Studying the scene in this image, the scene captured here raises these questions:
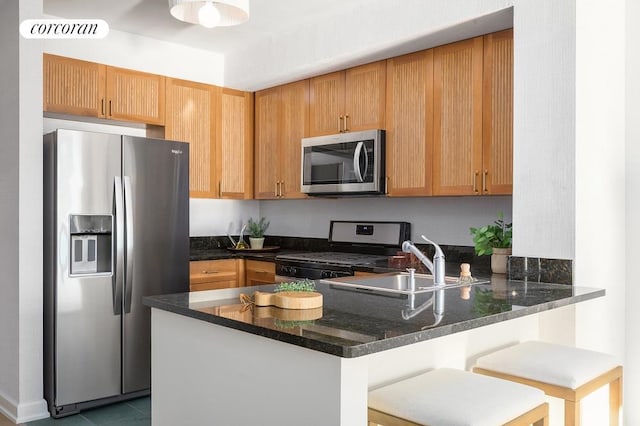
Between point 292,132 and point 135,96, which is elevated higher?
point 135,96

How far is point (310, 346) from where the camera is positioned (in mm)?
1404

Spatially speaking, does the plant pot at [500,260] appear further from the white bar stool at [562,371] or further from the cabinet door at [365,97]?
the cabinet door at [365,97]

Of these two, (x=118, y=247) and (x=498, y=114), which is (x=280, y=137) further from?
(x=498, y=114)

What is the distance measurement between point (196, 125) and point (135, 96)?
52 cm

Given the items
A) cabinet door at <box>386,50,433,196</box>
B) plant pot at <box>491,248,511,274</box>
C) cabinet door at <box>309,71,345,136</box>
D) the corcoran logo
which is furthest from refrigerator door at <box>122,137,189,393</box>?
plant pot at <box>491,248,511,274</box>

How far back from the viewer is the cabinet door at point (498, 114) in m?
3.08

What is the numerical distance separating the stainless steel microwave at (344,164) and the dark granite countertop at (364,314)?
1.48 metres

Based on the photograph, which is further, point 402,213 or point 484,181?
point 402,213

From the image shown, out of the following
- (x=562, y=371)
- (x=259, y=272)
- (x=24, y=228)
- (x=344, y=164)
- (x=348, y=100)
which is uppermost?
(x=348, y=100)

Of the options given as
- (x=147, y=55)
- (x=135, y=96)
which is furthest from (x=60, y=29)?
(x=147, y=55)

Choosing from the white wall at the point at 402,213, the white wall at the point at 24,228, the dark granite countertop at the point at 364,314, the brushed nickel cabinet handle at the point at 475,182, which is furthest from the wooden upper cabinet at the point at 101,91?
the brushed nickel cabinet handle at the point at 475,182

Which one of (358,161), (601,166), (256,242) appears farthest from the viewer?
(256,242)

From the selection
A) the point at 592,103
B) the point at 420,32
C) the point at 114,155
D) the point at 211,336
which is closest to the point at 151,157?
the point at 114,155

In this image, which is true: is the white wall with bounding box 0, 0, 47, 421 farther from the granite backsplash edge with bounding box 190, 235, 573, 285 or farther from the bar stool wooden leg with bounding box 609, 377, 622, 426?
the bar stool wooden leg with bounding box 609, 377, 622, 426
